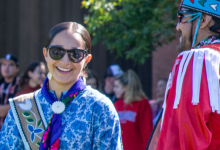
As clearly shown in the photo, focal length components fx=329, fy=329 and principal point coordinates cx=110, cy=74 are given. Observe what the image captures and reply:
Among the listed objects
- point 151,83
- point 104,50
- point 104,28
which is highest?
point 104,28

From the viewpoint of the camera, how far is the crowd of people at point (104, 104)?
1916 millimetres

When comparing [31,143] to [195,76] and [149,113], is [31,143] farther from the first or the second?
[149,113]

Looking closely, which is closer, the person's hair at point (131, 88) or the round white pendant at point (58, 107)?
the round white pendant at point (58, 107)

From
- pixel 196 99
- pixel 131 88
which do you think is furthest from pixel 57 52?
pixel 131 88

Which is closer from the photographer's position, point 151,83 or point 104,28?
point 104,28

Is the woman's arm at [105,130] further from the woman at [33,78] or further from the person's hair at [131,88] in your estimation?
the woman at [33,78]

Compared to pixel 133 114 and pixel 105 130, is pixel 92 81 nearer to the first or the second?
pixel 133 114

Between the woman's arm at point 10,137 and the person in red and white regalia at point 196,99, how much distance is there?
0.90 meters

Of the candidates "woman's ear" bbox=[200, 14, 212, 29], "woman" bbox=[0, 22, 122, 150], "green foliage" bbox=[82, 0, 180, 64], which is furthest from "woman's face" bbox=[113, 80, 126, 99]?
"woman's ear" bbox=[200, 14, 212, 29]

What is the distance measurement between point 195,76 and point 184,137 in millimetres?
368

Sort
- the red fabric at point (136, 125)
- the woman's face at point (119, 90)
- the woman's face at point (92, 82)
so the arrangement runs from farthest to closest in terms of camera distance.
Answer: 1. the woman's face at point (92, 82)
2. the woman's face at point (119, 90)
3. the red fabric at point (136, 125)

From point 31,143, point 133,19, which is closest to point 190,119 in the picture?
point 31,143

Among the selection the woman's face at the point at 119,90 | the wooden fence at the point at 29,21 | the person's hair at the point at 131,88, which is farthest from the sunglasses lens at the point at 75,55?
the wooden fence at the point at 29,21

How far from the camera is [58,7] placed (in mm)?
8242
